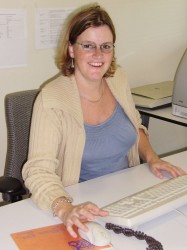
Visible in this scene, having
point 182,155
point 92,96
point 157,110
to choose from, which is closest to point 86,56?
point 92,96

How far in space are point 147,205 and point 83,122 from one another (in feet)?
1.55

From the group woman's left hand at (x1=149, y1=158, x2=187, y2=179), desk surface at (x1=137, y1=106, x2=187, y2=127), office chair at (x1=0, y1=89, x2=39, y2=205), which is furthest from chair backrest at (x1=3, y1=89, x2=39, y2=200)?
desk surface at (x1=137, y1=106, x2=187, y2=127)

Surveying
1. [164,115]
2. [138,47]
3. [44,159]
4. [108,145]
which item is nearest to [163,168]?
[108,145]

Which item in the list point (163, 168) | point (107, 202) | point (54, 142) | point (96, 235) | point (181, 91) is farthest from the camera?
point (181, 91)

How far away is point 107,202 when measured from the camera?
122 centimetres

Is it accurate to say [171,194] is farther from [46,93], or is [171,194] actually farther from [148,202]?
[46,93]

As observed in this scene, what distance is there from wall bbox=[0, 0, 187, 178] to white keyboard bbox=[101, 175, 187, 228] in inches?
43.5

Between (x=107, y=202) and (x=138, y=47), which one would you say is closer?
(x=107, y=202)

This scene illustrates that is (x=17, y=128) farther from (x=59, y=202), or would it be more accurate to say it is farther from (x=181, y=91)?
(x=181, y=91)

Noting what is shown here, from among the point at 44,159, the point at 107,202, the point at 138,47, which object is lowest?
the point at 107,202

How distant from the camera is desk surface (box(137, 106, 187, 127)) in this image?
2.11 meters

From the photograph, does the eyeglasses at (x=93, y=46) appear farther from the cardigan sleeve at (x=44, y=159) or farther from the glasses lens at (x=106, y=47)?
the cardigan sleeve at (x=44, y=159)

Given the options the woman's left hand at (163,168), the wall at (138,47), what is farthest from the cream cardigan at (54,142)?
the wall at (138,47)

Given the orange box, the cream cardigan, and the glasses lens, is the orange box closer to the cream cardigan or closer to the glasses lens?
the cream cardigan
